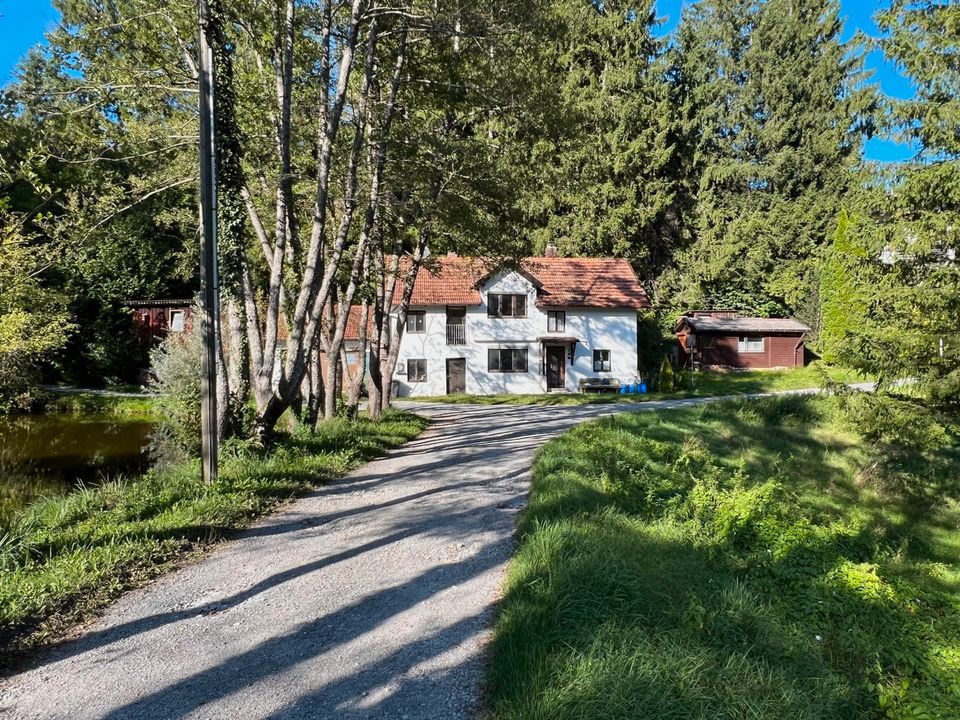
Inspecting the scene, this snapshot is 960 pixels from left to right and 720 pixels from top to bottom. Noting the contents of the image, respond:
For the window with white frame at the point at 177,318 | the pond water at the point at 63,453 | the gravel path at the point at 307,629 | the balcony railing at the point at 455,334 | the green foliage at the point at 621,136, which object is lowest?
the pond water at the point at 63,453

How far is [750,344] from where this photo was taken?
37.8 m

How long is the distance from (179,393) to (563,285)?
23827 millimetres

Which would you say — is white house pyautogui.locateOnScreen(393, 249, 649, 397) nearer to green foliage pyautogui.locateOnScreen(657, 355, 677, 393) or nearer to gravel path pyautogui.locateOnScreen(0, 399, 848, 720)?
green foliage pyautogui.locateOnScreen(657, 355, 677, 393)

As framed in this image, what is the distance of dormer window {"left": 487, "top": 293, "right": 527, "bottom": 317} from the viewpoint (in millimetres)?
30984

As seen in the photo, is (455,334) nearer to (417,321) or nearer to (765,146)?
(417,321)

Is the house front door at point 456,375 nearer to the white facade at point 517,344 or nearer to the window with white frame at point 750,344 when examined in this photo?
the white facade at point 517,344

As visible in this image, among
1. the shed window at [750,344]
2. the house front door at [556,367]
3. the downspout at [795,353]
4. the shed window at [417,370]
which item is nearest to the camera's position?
the shed window at [417,370]

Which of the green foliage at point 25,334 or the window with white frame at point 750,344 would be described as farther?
the window with white frame at point 750,344

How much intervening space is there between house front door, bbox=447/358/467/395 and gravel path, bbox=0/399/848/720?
2310 centimetres

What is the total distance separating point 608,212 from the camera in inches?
1531

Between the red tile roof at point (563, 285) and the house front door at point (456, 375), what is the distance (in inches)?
117

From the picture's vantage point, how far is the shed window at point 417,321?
30531 mm

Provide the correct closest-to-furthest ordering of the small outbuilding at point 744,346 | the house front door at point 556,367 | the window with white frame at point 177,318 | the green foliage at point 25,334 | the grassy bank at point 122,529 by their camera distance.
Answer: the grassy bank at point 122,529, the green foliage at point 25,334, the house front door at point 556,367, the window with white frame at point 177,318, the small outbuilding at point 744,346

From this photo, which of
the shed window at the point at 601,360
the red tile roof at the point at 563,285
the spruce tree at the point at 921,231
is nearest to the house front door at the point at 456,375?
the red tile roof at the point at 563,285
